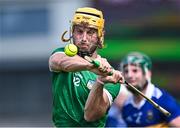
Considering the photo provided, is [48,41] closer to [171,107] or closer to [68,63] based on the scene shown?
[171,107]

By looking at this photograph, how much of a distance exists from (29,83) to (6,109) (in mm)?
811

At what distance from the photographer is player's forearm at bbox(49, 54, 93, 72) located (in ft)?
23.8

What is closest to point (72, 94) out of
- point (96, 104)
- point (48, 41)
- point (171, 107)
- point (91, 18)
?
point (96, 104)

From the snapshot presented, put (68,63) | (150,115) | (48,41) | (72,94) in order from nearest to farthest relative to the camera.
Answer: (68,63) < (72,94) < (150,115) < (48,41)

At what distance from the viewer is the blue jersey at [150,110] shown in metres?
8.99

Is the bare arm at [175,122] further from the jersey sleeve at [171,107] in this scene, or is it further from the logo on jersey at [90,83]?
the logo on jersey at [90,83]

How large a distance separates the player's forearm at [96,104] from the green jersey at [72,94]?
123 mm

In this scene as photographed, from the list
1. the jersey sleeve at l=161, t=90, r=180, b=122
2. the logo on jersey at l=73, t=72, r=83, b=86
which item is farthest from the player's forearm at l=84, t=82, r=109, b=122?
the jersey sleeve at l=161, t=90, r=180, b=122

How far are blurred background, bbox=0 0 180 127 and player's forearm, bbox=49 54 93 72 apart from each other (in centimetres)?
1037

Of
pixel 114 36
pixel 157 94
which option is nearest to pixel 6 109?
pixel 114 36

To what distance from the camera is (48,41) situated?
67.9ft

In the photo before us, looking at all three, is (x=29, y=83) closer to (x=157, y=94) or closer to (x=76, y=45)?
(x=157, y=94)

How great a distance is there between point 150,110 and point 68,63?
223 cm

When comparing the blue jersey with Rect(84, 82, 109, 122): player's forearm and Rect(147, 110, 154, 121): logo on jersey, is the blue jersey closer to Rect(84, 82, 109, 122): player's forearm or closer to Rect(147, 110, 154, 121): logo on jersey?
Rect(147, 110, 154, 121): logo on jersey
